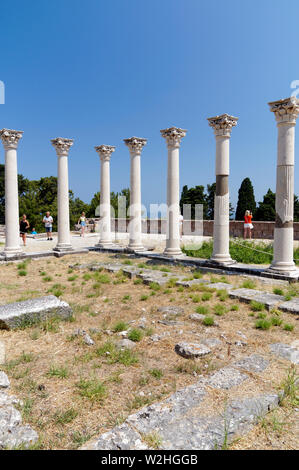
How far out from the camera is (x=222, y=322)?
706cm

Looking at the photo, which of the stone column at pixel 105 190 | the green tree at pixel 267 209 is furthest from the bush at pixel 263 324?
the green tree at pixel 267 209

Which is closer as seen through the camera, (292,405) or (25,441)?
(25,441)

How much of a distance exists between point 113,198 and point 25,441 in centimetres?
4139

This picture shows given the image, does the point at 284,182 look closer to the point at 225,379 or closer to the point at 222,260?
the point at 222,260

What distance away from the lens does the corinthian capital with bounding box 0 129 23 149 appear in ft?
51.1

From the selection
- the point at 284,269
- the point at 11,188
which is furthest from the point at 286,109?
the point at 11,188

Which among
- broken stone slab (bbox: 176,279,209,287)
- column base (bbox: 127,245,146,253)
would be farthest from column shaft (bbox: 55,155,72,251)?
broken stone slab (bbox: 176,279,209,287)

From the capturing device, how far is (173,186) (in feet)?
49.7

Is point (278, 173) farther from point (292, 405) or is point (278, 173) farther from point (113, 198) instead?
point (113, 198)

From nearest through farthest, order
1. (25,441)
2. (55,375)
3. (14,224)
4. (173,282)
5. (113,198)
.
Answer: (25,441) < (55,375) < (173,282) < (14,224) < (113,198)

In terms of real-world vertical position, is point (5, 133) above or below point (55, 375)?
above

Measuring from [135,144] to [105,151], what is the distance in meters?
2.63

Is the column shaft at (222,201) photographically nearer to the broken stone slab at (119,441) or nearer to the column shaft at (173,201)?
the column shaft at (173,201)

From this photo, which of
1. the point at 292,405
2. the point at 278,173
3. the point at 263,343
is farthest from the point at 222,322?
the point at 278,173
